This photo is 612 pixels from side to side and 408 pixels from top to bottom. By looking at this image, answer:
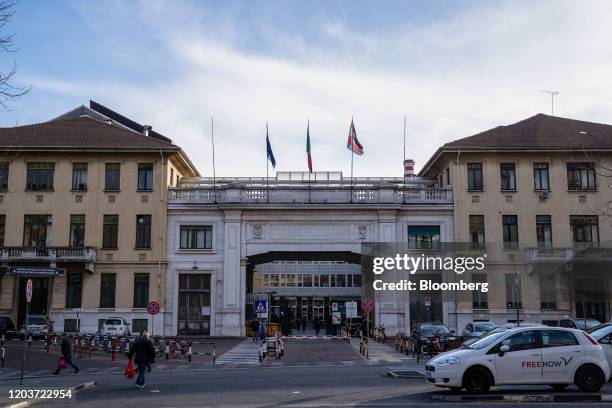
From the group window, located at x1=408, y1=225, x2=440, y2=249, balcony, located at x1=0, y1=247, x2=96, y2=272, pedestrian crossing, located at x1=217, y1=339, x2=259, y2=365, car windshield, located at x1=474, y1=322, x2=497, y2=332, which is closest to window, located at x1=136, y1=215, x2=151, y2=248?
balcony, located at x1=0, y1=247, x2=96, y2=272

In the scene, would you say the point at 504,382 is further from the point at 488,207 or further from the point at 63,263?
the point at 63,263

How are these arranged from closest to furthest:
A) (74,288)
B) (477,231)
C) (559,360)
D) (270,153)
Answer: (559,360), (74,288), (477,231), (270,153)

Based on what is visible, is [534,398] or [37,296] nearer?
[534,398]

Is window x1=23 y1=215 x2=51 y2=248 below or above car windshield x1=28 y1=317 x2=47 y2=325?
above

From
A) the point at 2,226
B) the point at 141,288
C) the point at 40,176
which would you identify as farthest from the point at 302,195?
the point at 2,226

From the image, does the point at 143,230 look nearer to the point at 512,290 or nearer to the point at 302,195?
the point at 302,195

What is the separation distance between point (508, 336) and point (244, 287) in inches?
1270

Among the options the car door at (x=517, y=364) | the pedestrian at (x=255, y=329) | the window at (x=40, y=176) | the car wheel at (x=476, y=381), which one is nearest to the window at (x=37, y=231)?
the window at (x=40, y=176)

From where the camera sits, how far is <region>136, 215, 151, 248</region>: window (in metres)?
47.6

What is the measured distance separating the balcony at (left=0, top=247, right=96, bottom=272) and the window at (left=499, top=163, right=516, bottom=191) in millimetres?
28548

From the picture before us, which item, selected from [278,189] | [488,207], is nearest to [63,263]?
[278,189]

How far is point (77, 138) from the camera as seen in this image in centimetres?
4934

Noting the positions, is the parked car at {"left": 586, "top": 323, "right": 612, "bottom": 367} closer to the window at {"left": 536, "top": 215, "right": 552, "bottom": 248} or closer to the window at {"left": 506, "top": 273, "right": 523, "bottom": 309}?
the window at {"left": 506, "top": 273, "right": 523, "bottom": 309}

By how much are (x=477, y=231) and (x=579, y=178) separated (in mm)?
8030
